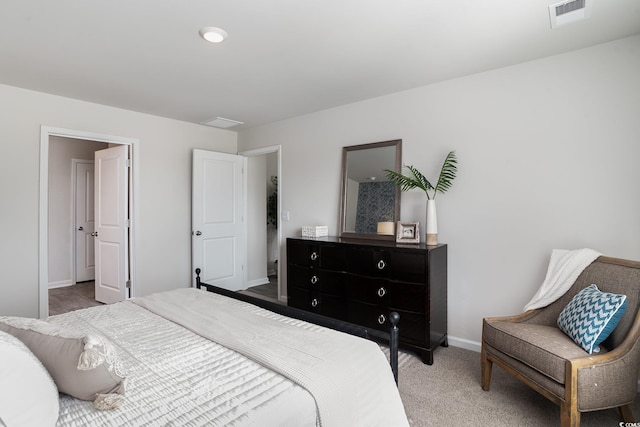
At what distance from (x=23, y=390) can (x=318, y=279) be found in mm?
2626

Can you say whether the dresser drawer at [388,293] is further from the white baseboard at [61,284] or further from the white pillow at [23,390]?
the white baseboard at [61,284]

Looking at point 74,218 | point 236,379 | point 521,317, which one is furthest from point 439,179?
point 74,218

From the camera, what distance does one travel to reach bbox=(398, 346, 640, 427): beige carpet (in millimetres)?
1952

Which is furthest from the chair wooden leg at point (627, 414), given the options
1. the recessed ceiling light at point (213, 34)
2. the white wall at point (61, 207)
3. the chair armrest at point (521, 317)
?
the white wall at point (61, 207)

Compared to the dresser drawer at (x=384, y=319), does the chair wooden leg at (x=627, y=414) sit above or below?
below

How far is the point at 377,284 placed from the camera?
2.95 meters

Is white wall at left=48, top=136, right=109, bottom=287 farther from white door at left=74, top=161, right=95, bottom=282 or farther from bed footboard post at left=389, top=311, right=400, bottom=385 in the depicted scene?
bed footboard post at left=389, top=311, right=400, bottom=385

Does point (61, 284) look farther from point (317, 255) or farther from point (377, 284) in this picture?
point (377, 284)

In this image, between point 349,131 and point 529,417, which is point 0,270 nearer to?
point 349,131

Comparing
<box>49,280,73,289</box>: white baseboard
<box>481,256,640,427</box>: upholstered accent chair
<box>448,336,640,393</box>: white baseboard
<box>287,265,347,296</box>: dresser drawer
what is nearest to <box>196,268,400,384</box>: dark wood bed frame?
<box>481,256,640,427</box>: upholstered accent chair

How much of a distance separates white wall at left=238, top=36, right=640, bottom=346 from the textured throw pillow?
275 centimetres

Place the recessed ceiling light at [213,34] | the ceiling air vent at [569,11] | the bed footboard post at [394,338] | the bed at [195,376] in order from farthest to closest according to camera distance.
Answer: the recessed ceiling light at [213,34], the ceiling air vent at [569,11], the bed footboard post at [394,338], the bed at [195,376]

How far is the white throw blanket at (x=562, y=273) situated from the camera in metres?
2.27

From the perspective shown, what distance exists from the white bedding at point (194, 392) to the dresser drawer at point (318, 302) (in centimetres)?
182
